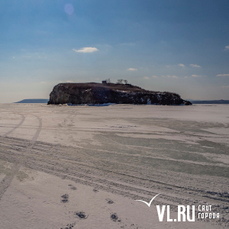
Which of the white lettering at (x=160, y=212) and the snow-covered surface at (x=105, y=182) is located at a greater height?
the snow-covered surface at (x=105, y=182)

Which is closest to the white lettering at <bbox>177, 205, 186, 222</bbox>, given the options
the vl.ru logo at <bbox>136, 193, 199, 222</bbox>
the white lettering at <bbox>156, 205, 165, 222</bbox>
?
the vl.ru logo at <bbox>136, 193, 199, 222</bbox>

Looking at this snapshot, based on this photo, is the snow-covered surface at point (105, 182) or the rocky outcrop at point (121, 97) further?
the rocky outcrop at point (121, 97)

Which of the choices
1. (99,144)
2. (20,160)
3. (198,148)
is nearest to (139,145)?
(99,144)

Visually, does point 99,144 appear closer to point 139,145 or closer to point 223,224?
point 139,145

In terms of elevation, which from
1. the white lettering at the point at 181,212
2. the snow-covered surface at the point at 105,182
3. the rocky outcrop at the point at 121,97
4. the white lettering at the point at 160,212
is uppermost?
the rocky outcrop at the point at 121,97

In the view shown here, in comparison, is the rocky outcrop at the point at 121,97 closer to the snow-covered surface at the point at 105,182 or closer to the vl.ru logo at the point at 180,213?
the snow-covered surface at the point at 105,182

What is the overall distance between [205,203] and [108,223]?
112 cm

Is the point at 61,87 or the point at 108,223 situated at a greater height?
the point at 61,87

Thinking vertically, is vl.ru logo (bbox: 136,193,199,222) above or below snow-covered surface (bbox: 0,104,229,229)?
below

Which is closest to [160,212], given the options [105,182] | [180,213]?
[180,213]

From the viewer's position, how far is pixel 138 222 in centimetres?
165


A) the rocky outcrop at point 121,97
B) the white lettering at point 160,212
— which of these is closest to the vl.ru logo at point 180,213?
the white lettering at point 160,212

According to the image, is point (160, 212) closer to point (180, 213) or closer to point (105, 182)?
point (180, 213)

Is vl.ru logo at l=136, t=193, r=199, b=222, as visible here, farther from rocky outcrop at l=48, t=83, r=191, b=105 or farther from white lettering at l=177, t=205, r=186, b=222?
rocky outcrop at l=48, t=83, r=191, b=105
